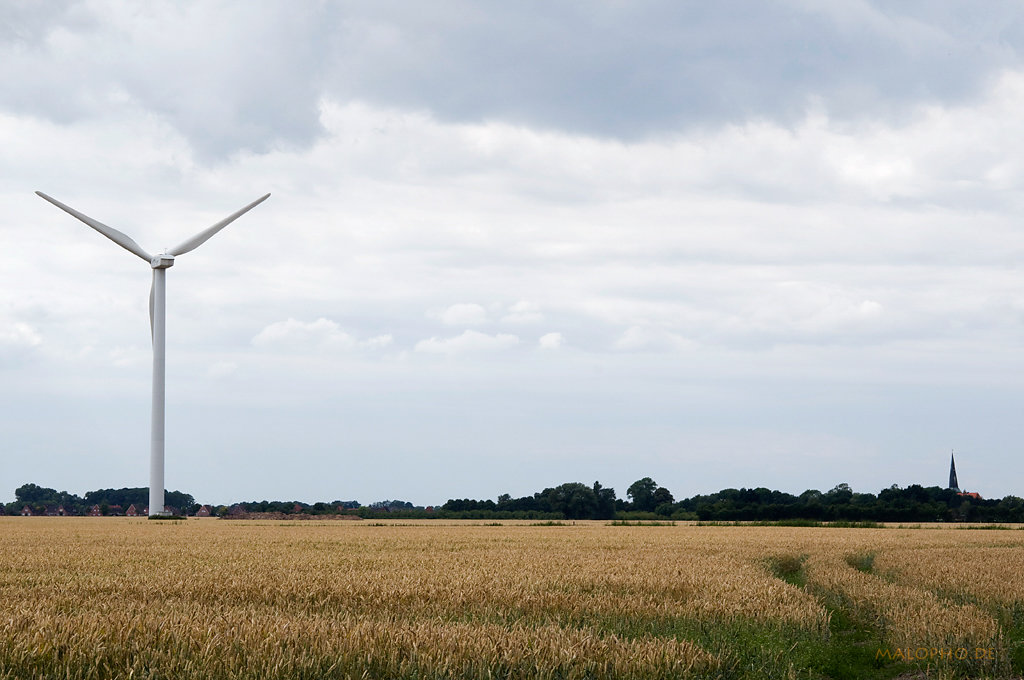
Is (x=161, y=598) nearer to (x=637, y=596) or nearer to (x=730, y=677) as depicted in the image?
(x=637, y=596)

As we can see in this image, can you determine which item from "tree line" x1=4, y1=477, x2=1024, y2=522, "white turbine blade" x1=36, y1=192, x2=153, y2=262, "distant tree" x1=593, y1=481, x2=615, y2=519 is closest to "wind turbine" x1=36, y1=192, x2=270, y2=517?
"white turbine blade" x1=36, y1=192, x2=153, y2=262

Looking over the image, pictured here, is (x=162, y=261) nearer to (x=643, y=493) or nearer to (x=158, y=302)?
(x=158, y=302)

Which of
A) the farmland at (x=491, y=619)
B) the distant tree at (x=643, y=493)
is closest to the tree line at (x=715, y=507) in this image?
the distant tree at (x=643, y=493)

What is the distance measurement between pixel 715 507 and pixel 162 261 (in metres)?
76.5

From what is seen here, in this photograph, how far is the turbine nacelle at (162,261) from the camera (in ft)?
274

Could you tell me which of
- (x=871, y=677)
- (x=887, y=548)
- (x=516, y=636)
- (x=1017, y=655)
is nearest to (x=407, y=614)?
(x=516, y=636)

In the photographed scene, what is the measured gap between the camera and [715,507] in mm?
122188

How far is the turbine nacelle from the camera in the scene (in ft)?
274

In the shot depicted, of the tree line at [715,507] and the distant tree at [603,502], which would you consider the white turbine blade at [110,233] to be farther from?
the distant tree at [603,502]

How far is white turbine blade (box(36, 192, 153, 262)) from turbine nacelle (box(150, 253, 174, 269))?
25.7 inches

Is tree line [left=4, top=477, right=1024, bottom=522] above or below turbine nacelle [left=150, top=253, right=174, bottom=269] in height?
below

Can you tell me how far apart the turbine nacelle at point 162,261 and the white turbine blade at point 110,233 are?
653mm

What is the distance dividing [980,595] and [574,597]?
8692 mm

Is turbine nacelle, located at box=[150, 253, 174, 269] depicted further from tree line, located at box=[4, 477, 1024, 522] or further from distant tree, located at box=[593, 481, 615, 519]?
distant tree, located at box=[593, 481, 615, 519]
